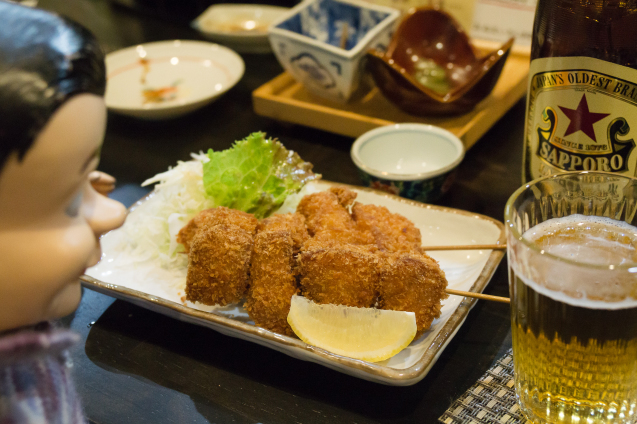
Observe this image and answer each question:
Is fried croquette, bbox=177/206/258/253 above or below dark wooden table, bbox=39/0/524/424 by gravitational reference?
above

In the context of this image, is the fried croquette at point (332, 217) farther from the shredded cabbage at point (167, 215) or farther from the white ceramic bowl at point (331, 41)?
the white ceramic bowl at point (331, 41)

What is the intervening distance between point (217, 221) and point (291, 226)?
28 cm

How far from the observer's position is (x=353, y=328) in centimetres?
169

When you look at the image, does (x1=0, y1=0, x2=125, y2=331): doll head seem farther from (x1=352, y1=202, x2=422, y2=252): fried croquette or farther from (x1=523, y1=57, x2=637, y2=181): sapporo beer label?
(x1=523, y1=57, x2=637, y2=181): sapporo beer label

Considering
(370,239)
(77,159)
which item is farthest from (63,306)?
(370,239)

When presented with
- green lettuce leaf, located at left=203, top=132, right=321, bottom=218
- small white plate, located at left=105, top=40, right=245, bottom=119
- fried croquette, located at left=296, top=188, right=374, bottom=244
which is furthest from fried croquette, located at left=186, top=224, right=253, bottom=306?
small white plate, located at left=105, top=40, right=245, bottom=119

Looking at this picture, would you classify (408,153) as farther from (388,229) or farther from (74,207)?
(74,207)

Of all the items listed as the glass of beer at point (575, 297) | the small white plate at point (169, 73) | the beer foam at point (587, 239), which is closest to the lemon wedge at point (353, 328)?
the glass of beer at point (575, 297)

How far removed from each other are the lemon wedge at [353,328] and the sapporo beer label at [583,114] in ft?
3.04

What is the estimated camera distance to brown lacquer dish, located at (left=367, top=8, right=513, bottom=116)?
2881mm

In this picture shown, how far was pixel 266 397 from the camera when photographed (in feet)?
5.49

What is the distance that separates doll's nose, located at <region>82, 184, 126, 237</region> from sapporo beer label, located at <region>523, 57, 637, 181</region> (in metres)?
1.57

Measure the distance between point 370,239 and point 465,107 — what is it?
Answer: 1.25 m

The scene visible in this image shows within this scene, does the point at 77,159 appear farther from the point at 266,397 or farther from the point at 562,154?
the point at 562,154
